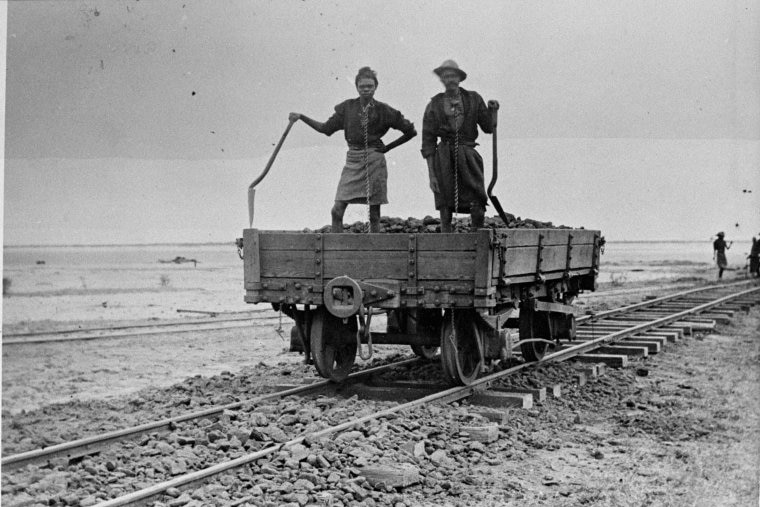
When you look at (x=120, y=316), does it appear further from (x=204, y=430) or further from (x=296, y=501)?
(x=296, y=501)

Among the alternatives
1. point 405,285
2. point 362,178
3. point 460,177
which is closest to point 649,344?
point 460,177

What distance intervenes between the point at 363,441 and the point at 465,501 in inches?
42.5

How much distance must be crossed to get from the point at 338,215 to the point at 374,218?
0.36 metres

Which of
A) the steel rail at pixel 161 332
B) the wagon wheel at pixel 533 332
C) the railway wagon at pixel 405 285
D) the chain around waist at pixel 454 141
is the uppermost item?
the chain around waist at pixel 454 141

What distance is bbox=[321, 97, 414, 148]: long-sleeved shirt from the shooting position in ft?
26.4

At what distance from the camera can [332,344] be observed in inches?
318

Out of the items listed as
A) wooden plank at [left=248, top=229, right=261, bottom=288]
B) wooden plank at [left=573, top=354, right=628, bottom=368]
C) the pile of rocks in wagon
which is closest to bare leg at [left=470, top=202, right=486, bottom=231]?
the pile of rocks in wagon

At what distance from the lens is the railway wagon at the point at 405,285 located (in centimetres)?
711

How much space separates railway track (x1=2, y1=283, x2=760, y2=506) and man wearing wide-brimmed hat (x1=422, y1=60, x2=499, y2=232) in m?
1.76

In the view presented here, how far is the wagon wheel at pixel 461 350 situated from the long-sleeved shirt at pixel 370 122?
6.12 feet

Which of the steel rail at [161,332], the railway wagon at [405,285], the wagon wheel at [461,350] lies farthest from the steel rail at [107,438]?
the steel rail at [161,332]

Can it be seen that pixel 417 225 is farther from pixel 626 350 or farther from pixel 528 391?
pixel 626 350

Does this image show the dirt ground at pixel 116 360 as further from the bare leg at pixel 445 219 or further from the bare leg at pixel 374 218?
the bare leg at pixel 445 219

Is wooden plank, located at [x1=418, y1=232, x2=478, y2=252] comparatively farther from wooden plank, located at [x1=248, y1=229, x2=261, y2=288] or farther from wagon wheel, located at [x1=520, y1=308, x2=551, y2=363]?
wagon wheel, located at [x1=520, y1=308, x2=551, y2=363]
